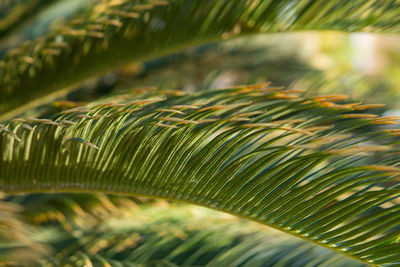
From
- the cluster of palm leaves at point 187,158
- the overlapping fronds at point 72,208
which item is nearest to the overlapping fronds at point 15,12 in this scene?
the cluster of palm leaves at point 187,158

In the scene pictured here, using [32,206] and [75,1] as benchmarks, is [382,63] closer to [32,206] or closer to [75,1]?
[75,1]

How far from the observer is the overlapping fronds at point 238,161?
978mm

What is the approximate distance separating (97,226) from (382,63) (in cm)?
542

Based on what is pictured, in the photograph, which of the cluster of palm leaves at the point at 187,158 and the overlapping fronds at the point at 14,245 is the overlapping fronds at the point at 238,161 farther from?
the overlapping fronds at the point at 14,245

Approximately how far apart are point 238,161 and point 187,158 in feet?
0.47

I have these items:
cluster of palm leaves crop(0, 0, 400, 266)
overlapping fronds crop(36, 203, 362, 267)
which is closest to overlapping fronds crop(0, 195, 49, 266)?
cluster of palm leaves crop(0, 0, 400, 266)

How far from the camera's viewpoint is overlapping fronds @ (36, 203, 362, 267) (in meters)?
1.31

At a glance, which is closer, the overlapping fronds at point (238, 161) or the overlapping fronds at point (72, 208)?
the overlapping fronds at point (238, 161)

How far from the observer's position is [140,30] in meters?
1.78

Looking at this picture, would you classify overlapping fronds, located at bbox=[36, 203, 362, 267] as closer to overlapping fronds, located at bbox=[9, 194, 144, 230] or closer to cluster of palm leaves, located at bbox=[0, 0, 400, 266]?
cluster of palm leaves, located at bbox=[0, 0, 400, 266]

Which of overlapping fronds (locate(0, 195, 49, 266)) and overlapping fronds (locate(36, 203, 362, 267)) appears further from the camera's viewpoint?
overlapping fronds (locate(36, 203, 362, 267))

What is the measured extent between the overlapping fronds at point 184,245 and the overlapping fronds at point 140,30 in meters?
0.63

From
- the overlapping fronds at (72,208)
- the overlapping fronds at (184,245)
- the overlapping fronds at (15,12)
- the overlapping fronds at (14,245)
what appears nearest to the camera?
the overlapping fronds at (14,245)

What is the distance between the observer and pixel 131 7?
1692 mm
